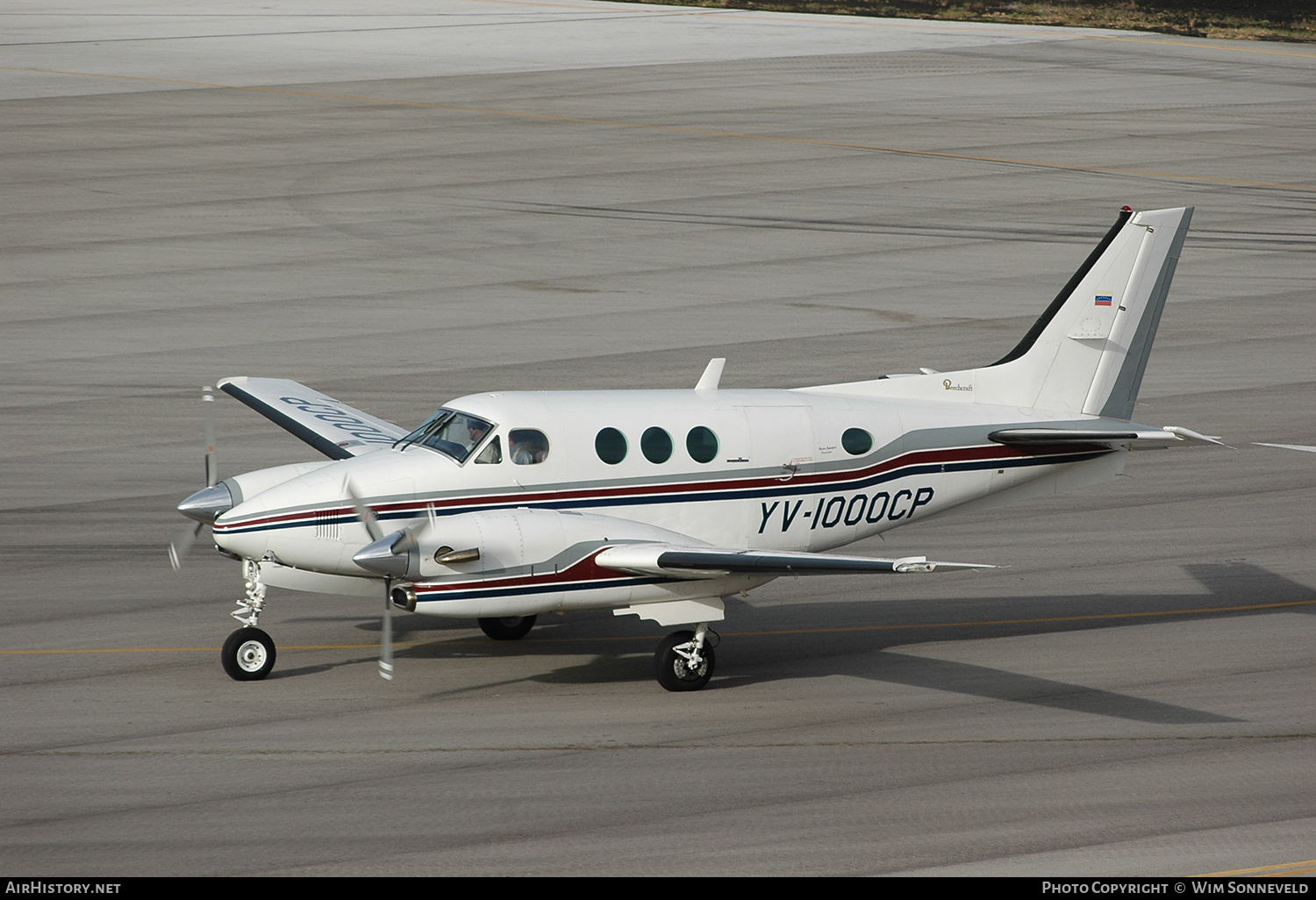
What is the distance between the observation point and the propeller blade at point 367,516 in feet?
50.9

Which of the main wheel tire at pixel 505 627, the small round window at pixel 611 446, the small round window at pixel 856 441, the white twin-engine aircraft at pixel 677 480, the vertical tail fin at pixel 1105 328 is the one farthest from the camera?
the vertical tail fin at pixel 1105 328

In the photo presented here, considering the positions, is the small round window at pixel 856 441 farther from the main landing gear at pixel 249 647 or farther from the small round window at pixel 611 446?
the main landing gear at pixel 249 647

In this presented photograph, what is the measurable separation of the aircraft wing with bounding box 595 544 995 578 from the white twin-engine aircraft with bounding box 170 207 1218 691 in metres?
0.03

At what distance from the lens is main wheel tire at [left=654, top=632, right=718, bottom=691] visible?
16.3m

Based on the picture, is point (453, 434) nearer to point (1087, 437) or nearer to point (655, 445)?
point (655, 445)

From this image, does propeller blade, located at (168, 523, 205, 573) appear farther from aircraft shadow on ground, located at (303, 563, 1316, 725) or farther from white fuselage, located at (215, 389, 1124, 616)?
aircraft shadow on ground, located at (303, 563, 1316, 725)

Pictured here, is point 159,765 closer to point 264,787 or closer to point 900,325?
point 264,787

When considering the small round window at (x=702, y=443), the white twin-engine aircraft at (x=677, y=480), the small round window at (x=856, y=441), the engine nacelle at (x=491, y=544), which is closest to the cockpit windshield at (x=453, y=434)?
the white twin-engine aircraft at (x=677, y=480)

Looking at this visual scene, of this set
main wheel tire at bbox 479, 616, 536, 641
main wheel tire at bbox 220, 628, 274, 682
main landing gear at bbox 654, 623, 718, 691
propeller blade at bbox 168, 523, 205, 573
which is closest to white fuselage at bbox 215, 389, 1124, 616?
main landing gear at bbox 654, 623, 718, 691

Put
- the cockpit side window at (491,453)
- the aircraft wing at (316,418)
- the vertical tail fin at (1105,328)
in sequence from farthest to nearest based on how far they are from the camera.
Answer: the aircraft wing at (316,418) → the vertical tail fin at (1105,328) → the cockpit side window at (491,453)

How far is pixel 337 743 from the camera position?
14.7 metres

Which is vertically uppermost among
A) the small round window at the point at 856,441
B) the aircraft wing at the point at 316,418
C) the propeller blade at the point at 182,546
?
the small round window at the point at 856,441

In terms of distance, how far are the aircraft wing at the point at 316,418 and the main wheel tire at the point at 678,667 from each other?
4988 mm

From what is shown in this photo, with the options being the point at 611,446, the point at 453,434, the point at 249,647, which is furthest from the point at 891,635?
the point at 249,647
